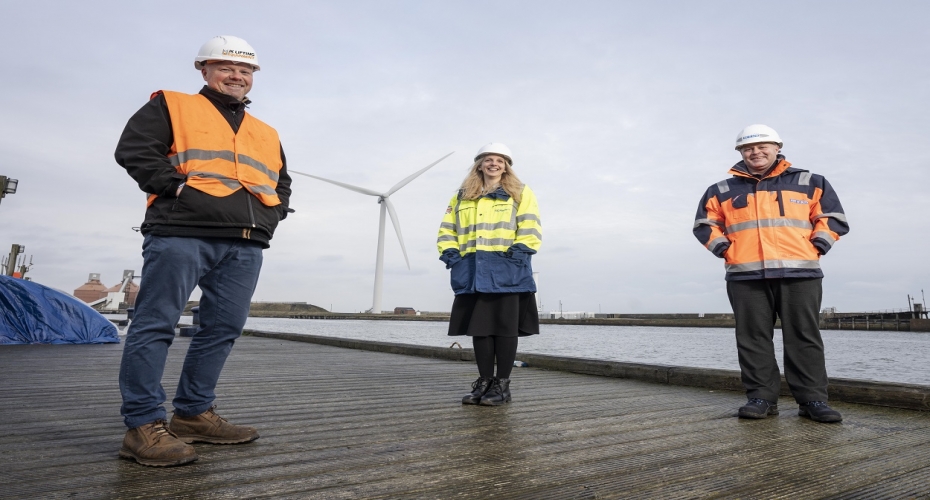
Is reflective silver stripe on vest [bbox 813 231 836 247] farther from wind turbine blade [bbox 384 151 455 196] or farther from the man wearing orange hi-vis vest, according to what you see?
wind turbine blade [bbox 384 151 455 196]

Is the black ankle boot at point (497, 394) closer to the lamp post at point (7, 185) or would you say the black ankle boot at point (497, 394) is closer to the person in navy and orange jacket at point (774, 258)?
the person in navy and orange jacket at point (774, 258)

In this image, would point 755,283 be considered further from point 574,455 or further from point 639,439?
Result: point 574,455

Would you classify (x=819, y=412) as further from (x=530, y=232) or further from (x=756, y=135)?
(x=530, y=232)

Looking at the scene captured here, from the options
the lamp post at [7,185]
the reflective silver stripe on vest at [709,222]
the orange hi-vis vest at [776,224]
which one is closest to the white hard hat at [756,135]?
the orange hi-vis vest at [776,224]

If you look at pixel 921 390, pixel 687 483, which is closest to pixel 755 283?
pixel 921 390

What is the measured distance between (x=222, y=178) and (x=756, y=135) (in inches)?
127

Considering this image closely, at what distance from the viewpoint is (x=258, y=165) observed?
9.21ft

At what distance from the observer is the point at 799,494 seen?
6.63ft

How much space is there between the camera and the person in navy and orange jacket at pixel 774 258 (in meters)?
3.75

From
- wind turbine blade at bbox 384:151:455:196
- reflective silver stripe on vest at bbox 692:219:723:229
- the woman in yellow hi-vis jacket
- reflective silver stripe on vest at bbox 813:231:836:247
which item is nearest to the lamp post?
the woman in yellow hi-vis jacket

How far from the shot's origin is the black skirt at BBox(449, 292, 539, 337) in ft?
14.0

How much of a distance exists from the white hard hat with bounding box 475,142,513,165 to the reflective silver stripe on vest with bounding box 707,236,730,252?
1.51m

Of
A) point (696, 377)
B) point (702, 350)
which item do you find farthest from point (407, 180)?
point (696, 377)

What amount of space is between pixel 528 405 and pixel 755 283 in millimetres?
1655
